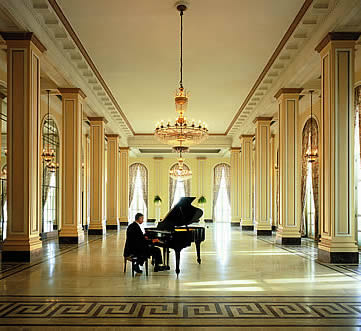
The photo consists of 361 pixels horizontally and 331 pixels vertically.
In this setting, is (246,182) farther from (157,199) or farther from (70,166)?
(70,166)

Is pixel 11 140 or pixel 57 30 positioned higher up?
pixel 57 30

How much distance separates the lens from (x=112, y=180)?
66.2 feet

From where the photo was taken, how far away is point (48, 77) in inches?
461

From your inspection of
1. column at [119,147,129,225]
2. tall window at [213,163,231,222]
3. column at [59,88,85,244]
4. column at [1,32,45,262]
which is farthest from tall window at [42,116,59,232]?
tall window at [213,163,231,222]

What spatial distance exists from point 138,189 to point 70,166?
18160mm

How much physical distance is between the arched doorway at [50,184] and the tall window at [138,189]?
44.4ft

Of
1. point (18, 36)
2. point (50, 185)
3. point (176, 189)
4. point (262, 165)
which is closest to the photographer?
point (18, 36)

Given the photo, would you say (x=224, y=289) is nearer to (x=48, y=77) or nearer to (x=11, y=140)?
(x=11, y=140)

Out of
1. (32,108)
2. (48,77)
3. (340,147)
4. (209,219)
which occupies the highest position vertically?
(48,77)

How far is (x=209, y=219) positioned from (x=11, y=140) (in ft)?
72.6

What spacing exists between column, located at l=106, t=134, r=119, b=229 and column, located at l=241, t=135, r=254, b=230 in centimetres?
579

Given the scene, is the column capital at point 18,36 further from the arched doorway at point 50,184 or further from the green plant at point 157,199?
the green plant at point 157,199

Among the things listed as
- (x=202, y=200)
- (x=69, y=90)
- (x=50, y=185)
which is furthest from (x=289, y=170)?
(x=202, y=200)

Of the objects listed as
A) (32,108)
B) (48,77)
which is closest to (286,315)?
(32,108)
